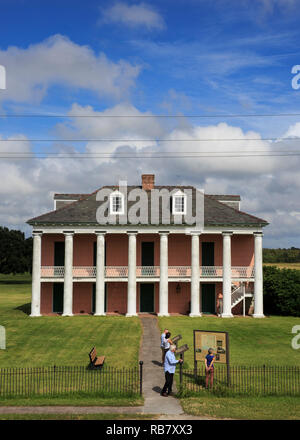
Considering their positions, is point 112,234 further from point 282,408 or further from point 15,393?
point 282,408

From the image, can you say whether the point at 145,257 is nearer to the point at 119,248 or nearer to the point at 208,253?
the point at 119,248

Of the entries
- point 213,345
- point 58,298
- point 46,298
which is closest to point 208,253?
point 58,298

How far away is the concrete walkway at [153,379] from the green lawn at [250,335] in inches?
55.6

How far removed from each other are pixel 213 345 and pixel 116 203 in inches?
→ 810

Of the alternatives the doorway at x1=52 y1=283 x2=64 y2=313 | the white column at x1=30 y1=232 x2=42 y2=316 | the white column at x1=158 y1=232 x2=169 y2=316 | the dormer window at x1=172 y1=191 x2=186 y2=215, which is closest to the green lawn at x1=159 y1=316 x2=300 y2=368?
the white column at x1=158 y1=232 x2=169 y2=316

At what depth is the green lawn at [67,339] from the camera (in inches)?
792

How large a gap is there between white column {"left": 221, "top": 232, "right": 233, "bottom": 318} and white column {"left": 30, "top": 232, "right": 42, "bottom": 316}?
586 inches

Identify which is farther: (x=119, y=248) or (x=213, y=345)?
(x=119, y=248)

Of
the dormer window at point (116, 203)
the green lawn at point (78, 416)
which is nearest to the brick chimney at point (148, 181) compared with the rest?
the dormer window at point (116, 203)

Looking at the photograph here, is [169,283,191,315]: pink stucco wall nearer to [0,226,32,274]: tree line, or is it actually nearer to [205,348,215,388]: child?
[205,348,215,388]: child

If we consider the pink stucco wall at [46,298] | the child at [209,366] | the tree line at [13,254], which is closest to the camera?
the child at [209,366]

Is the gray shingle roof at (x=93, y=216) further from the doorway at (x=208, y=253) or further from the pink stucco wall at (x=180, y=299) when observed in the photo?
the pink stucco wall at (x=180, y=299)

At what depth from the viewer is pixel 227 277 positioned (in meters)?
34.0

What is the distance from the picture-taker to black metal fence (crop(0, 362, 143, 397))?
595 inches
